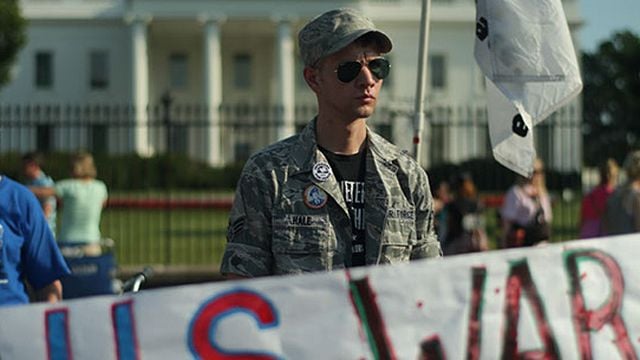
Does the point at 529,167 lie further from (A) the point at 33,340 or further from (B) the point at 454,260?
(A) the point at 33,340

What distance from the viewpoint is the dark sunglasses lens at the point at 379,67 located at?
11.7 feet

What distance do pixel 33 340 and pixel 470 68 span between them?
59995mm

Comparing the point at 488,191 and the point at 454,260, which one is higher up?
the point at 454,260

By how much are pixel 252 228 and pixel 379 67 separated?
615 mm

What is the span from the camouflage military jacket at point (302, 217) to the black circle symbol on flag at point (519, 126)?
1024 mm

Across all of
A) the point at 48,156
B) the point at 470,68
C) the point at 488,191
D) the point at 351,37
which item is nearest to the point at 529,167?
the point at 351,37

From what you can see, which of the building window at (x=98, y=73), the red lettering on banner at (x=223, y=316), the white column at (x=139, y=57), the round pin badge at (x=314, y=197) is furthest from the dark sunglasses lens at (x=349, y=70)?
the building window at (x=98, y=73)

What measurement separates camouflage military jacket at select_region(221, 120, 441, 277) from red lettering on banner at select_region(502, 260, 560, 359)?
0.45m

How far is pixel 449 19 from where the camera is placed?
206 feet

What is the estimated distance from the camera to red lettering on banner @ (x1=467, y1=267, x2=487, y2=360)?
10.3ft

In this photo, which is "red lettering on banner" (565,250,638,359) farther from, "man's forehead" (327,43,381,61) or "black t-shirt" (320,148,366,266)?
"man's forehead" (327,43,381,61)

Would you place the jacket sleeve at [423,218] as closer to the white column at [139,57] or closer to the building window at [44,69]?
the white column at [139,57]

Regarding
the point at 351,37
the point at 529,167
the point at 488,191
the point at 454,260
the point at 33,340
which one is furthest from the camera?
the point at 488,191

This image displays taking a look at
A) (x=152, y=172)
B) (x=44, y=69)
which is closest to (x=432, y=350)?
(x=152, y=172)
